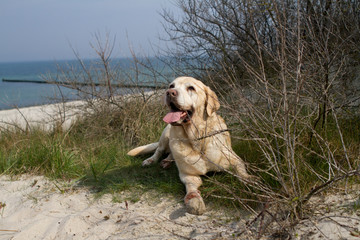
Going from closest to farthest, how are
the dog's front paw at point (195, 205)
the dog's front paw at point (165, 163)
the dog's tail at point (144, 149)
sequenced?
the dog's front paw at point (195, 205) < the dog's front paw at point (165, 163) < the dog's tail at point (144, 149)

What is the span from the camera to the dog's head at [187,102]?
3100mm

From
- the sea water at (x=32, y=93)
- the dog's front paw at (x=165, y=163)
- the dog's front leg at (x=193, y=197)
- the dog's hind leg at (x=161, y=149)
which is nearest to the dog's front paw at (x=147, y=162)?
the dog's hind leg at (x=161, y=149)

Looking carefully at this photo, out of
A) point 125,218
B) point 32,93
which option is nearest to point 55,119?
point 125,218

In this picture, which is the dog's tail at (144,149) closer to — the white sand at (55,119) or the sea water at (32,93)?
the white sand at (55,119)

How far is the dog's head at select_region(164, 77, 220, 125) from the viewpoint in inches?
122

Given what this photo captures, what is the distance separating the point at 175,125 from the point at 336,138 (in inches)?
71.7

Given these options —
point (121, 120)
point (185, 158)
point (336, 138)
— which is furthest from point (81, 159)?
point (336, 138)

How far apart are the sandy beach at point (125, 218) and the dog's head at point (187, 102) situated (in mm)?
871

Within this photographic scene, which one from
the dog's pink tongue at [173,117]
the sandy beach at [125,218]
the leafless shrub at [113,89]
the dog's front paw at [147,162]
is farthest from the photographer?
the leafless shrub at [113,89]

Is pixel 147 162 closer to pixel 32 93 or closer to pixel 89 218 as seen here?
pixel 89 218

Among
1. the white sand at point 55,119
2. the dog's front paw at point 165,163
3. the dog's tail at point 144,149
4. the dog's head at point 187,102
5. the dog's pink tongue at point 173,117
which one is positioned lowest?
the dog's front paw at point 165,163

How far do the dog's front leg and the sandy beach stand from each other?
0.21 ft

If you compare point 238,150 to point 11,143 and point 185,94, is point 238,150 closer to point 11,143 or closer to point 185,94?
point 185,94

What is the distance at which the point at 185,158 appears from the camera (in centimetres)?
328
